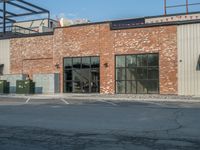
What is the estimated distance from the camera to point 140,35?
1331 inches

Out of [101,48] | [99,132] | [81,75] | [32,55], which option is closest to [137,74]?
[101,48]

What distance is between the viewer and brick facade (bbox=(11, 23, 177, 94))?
32719mm

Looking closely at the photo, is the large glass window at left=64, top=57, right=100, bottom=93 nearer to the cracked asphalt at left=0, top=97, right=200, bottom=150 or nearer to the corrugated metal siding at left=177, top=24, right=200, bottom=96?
the corrugated metal siding at left=177, top=24, right=200, bottom=96

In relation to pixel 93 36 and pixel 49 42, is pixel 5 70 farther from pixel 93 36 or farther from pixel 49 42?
pixel 93 36

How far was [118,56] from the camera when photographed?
34938mm

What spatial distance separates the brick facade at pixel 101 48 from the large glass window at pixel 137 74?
492 millimetres

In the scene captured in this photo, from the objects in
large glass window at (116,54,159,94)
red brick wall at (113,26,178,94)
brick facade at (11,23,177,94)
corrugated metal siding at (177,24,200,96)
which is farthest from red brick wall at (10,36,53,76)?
corrugated metal siding at (177,24,200,96)

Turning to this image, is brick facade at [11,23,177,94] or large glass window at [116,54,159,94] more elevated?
brick facade at [11,23,177,94]

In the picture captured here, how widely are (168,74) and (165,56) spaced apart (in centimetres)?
153

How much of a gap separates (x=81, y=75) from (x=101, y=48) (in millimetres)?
3213

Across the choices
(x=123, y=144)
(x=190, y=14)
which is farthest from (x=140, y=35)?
(x=123, y=144)

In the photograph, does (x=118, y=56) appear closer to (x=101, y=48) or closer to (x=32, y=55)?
(x=101, y=48)

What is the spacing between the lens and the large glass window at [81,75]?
35812 mm

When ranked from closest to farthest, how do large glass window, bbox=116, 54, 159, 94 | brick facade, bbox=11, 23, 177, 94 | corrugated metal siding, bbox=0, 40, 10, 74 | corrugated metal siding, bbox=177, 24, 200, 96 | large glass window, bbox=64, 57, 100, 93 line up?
corrugated metal siding, bbox=177, 24, 200, 96, brick facade, bbox=11, 23, 177, 94, large glass window, bbox=116, 54, 159, 94, large glass window, bbox=64, 57, 100, 93, corrugated metal siding, bbox=0, 40, 10, 74
